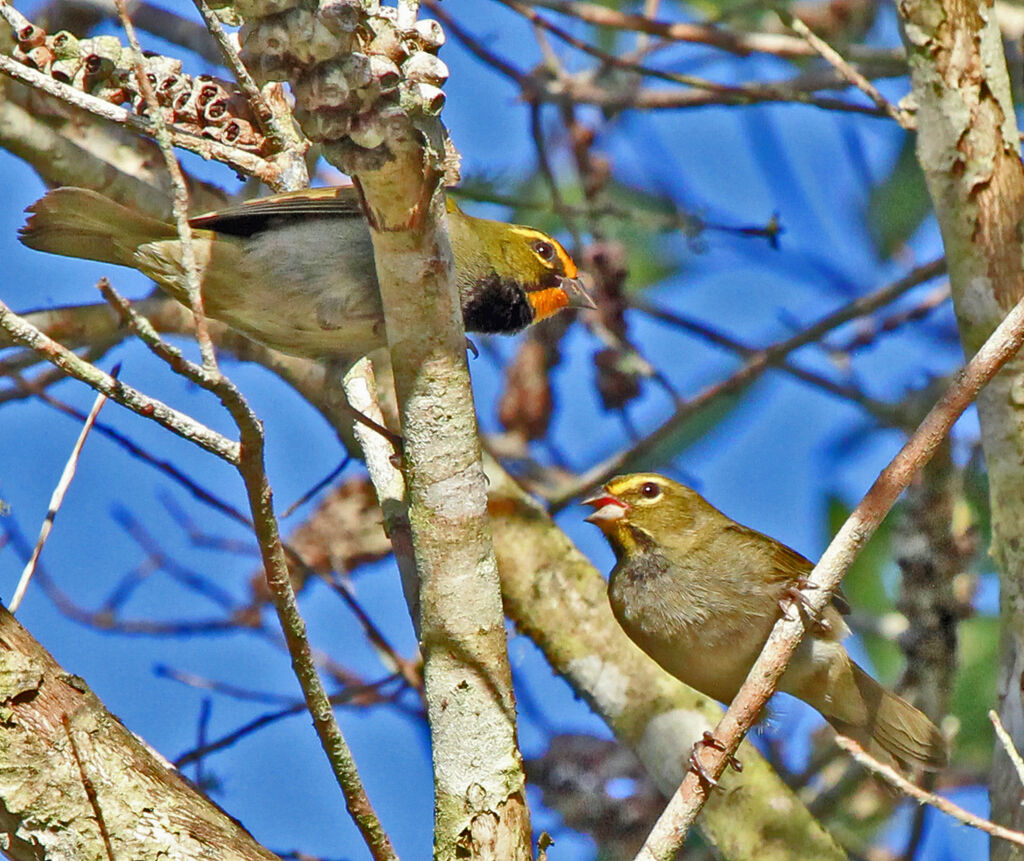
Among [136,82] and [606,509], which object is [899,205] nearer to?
[606,509]

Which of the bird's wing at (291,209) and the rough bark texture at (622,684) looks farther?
the rough bark texture at (622,684)

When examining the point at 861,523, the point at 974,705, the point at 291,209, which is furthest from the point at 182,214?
the point at 974,705

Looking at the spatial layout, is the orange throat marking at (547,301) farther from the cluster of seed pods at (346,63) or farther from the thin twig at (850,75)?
the cluster of seed pods at (346,63)

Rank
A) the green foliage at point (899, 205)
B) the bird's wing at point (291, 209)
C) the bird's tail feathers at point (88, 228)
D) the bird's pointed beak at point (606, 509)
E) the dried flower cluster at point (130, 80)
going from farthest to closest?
the green foliage at point (899, 205)
the bird's pointed beak at point (606, 509)
the bird's wing at point (291, 209)
the bird's tail feathers at point (88, 228)
the dried flower cluster at point (130, 80)

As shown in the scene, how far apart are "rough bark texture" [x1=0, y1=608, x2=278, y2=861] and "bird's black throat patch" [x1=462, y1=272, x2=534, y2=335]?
2169mm

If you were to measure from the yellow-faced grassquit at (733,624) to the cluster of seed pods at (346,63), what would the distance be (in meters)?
2.46

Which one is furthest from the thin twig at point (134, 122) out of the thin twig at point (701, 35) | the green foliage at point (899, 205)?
the green foliage at point (899, 205)

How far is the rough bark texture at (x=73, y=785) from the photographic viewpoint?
2.71 metres

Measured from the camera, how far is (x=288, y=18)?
2371 mm

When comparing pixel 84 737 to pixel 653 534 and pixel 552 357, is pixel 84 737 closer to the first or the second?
pixel 653 534

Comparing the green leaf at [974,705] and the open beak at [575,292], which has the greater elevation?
the open beak at [575,292]

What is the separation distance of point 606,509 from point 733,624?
2.57 ft

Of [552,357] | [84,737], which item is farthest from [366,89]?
[552,357]

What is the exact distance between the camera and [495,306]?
4.68 m
